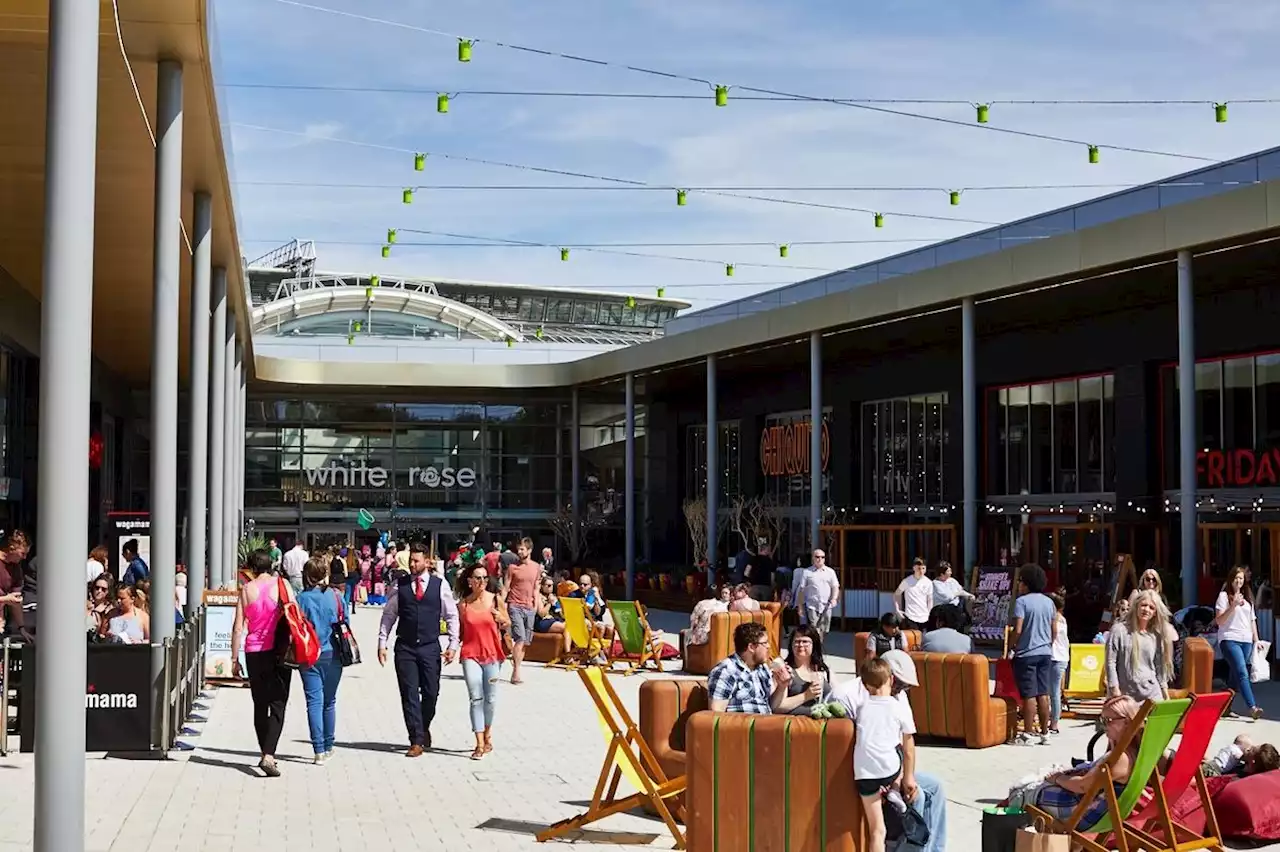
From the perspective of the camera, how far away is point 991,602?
25.8m

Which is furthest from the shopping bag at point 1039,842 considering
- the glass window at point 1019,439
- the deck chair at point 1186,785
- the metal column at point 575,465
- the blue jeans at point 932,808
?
the metal column at point 575,465

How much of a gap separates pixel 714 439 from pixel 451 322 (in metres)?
30.1

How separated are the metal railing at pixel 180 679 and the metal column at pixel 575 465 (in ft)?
105

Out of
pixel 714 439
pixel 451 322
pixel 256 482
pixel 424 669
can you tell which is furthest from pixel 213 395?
pixel 451 322

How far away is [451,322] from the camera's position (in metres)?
65.1

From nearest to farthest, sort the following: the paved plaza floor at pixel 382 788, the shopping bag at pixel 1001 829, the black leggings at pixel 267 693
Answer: the shopping bag at pixel 1001 829, the paved plaza floor at pixel 382 788, the black leggings at pixel 267 693

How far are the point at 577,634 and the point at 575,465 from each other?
92.3 ft

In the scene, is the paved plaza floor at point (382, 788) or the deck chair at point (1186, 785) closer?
the deck chair at point (1186, 785)

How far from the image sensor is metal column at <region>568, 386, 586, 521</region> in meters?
48.8

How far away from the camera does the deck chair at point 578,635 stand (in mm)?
21203

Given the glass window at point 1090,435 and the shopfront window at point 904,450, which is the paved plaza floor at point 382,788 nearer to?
the glass window at point 1090,435

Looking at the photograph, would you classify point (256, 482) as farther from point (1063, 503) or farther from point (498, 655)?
point (498, 655)

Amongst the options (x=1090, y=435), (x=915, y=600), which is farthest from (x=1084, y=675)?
(x=1090, y=435)

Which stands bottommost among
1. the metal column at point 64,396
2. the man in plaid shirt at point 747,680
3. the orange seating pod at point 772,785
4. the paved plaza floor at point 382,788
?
the paved plaza floor at point 382,788
